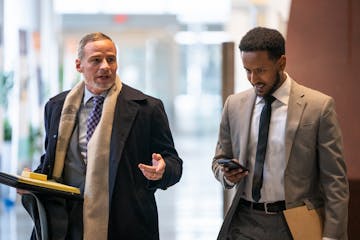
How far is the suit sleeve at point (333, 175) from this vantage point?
110 inches

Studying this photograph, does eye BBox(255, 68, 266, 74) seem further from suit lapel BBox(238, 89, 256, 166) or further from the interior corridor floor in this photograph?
the interior corridor floor

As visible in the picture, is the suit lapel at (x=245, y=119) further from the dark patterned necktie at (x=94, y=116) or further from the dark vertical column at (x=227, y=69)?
the dark vertical column at (x=227, y=69)

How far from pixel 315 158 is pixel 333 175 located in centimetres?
12

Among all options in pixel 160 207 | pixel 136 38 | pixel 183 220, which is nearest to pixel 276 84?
pixel 183 220

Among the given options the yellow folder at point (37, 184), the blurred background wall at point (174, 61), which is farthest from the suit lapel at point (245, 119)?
the blurred background wall at point (174, 61)

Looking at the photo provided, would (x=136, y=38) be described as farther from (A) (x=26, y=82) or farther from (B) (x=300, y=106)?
(B) (x=300, y=106)

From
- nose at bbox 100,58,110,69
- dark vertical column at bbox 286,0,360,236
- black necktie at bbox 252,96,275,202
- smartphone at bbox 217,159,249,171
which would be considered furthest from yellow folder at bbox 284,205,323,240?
nose at bbox 100,58,110,69

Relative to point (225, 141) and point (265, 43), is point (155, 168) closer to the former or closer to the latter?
point (225, 141)

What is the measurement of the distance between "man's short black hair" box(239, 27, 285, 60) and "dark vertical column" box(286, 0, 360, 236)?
118 cm

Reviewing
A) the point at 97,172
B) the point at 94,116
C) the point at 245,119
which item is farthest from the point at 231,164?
the point at 94,116

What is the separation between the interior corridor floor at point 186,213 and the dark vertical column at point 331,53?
350 cm

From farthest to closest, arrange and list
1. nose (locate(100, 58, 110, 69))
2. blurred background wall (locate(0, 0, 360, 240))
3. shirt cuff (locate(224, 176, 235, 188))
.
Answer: blurred background wall (locate(0, 0, 360, 240))
nose (locate(100, 58, 110, 69))
shirt cuff (locate(224, 176, 235, 188))

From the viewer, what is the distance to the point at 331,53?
13.2 feet

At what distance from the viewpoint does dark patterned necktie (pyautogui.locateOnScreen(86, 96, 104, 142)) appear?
3213mm
